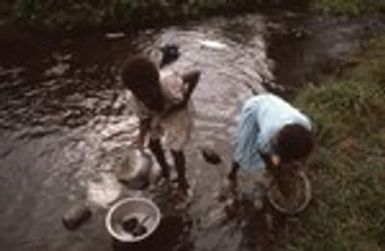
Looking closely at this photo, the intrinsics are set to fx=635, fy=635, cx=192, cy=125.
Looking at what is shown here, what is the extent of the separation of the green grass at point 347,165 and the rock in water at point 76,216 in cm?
180

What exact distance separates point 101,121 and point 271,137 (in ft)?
9.27

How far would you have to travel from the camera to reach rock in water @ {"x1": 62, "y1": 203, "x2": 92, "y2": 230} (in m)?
5.61

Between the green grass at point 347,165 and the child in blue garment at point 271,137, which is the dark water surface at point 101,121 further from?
the child in blue garment at point 271,137

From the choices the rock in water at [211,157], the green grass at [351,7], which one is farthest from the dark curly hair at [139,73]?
the green grass at [351,7]

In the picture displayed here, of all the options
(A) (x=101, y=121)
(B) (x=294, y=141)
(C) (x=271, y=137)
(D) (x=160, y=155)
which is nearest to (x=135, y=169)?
(D) (x=160, y=155)

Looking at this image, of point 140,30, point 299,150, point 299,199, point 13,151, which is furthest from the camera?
point 140,30

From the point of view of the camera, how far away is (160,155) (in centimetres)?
588

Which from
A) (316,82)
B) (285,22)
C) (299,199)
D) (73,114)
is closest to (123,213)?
(299,199)

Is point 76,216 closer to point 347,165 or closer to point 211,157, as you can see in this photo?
point 211,157

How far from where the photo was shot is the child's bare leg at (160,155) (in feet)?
18.7

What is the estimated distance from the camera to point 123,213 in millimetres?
5387

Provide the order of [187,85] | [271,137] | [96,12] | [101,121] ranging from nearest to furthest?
[271,137]
[187,85]
[101,121]
[96,12]

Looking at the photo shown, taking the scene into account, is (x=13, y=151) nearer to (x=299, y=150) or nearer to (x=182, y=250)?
(x=182, y=250)

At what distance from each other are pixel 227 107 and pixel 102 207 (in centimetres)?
205
